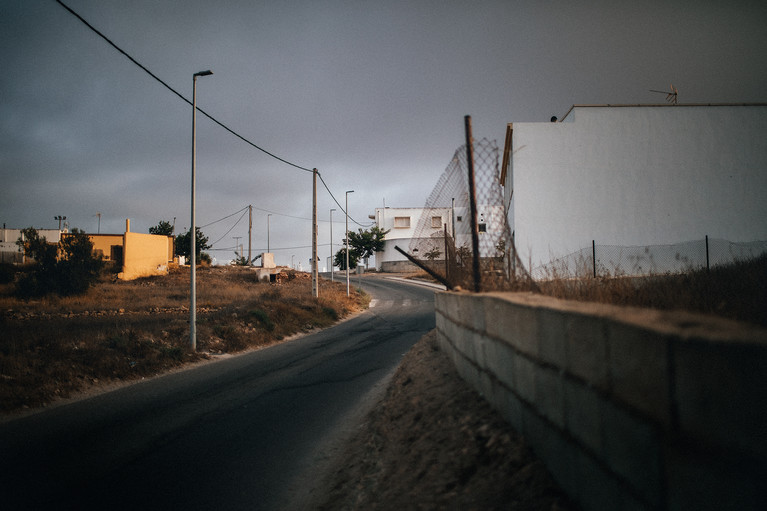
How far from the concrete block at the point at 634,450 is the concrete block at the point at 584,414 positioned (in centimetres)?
6

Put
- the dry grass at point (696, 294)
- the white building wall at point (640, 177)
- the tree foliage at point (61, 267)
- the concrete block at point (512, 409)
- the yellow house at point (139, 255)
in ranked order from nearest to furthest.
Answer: the concrete block at point (512, 409)
the dry grass at point (696, 294)
the white building wall at point (640, 177)
the tree foliage at point (61, 267)
the yellow house at point (139, 255)

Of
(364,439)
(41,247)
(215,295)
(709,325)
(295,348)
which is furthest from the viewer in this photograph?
(41,247)

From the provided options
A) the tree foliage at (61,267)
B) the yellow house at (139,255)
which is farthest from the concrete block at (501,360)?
the yellow house at (139,255)

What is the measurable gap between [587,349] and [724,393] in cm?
76

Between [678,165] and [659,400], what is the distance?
82.5 ft

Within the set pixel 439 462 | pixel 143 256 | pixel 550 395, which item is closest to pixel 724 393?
pixel 550 395

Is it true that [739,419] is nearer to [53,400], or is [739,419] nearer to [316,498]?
[316,498]

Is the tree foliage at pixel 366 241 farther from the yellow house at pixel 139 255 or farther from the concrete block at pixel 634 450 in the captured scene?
the concrete block at pixel 634 450

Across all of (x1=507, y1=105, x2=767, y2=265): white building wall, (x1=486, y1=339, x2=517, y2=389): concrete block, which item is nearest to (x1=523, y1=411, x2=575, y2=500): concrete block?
(x1=486, y1=339, x2=517, y2=389): concrete block

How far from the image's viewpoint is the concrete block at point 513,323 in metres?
2.84

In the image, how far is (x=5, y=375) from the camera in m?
7.79

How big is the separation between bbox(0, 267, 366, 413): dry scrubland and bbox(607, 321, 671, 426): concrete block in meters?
8.71

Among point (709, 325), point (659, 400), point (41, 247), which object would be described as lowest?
point (659, 400)

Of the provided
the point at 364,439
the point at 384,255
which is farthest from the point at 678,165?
the point at 384,255
